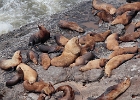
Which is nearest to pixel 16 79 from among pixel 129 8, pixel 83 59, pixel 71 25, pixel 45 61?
pixel 45 61

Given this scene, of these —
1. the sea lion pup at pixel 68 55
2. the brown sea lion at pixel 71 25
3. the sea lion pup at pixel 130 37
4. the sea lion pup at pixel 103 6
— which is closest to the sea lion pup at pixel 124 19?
the sea lion pup at pixel 103 6

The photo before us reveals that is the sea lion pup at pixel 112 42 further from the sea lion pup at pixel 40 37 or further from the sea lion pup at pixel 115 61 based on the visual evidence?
the sea lion pup at pixel 40 37

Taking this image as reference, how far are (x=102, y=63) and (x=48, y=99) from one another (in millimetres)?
1395

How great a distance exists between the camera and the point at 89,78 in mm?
6441

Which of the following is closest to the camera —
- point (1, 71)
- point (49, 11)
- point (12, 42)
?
point (1, 71)

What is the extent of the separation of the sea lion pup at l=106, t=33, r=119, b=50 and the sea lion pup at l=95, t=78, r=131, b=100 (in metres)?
1.55

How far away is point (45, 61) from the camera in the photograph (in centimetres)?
709

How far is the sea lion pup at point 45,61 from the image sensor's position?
7.00 metres

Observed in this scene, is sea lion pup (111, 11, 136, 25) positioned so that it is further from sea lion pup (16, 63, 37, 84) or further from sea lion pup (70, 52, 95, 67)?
sea lion pup (16, 63, 37, 84)

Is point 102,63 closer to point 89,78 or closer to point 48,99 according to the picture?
point 89,78

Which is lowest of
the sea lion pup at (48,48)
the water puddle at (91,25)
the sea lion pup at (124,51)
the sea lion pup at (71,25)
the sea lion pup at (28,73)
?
the sea lion pup at (28,73)

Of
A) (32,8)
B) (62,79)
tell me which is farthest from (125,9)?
(32,8)

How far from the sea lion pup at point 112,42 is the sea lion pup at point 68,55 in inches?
28.8

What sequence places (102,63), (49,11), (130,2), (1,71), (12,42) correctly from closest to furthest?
(102,63)
(1,71)
(12,42)
(130,2)
(49,11)
